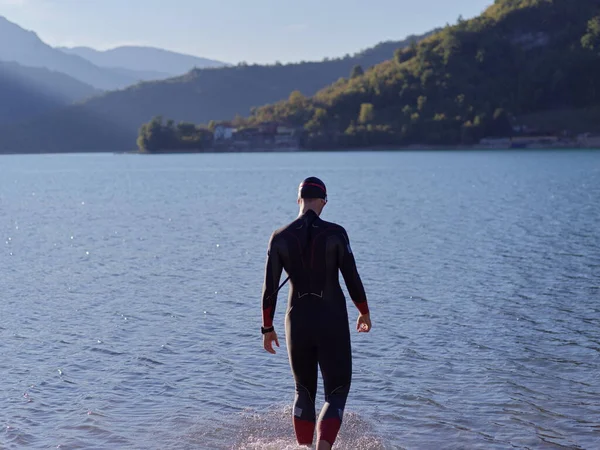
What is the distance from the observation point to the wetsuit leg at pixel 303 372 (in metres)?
8.25

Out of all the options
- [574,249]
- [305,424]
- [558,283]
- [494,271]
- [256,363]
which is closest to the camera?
[305,424]

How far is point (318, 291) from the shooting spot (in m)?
8.20

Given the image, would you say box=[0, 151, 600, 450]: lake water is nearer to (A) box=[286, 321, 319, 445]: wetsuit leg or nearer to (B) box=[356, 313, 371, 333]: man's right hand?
(A) box=[286, 321, 319, 445]: wetsuit leg

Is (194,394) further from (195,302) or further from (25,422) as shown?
(195,302)

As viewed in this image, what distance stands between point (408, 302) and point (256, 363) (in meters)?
6.51

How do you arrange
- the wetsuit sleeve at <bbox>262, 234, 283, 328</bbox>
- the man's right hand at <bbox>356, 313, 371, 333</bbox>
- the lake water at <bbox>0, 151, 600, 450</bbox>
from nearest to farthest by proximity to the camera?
the wetsuit sleeve at <bbox>262, 234, 283, 328</bbox> → the man's right hand at <bbox>356, 313, 371, 333</bbox> → the lake water at <bbox>0, 151, 600, 450</bbox>

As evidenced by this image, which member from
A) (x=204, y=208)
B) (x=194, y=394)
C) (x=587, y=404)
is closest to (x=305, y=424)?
(x=194, y=394)

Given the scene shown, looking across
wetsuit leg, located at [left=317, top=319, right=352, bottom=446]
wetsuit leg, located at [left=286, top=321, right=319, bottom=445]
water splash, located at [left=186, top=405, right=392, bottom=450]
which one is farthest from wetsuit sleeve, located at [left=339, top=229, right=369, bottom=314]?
water splash, located at [left=186, top=405, right=392, bottom=450]

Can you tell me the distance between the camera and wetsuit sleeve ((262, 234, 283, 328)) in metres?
8.22

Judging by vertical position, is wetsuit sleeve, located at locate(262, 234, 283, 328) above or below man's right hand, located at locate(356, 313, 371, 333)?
above

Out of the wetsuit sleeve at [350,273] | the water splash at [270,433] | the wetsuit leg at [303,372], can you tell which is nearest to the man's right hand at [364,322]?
the wetsuit sleeve at [350,273]

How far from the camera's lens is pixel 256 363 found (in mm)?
13883

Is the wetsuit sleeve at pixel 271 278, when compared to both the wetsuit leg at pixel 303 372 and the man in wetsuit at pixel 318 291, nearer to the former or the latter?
the man in wetsuit at pixel 318 291

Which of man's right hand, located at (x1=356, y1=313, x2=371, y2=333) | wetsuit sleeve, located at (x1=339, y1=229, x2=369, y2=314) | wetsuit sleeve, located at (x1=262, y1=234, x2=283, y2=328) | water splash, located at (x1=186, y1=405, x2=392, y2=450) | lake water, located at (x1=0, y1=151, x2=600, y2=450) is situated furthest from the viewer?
lake water, located at (x1=0, y1=151, x2=600, y2=450)
